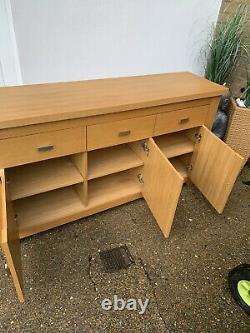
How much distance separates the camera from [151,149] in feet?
4.50

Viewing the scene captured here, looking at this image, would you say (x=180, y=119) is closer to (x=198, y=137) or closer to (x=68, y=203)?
(x=198, y=137)

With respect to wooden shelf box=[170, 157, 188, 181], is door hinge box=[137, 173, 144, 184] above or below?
above

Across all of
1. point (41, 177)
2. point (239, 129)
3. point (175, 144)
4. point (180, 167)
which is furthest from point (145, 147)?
point (239, 129)

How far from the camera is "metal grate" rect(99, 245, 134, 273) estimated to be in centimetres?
126

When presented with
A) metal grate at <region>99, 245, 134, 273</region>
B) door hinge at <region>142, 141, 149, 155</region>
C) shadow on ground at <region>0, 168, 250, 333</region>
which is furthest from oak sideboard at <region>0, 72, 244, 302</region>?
metal grate at <region>99, 245, 134, 273</region>

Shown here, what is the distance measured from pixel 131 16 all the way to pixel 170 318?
1.71m

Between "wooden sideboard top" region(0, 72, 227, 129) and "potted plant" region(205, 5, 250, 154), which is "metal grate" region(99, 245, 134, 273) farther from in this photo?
"potted plant" region(205, 5, 250, 154)

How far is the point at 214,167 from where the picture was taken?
1.45 m

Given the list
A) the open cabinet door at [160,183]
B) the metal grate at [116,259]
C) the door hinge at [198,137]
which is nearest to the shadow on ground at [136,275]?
the metal grate at [116,259]

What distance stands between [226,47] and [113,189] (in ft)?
4.28

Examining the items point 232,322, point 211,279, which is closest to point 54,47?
point 211,279

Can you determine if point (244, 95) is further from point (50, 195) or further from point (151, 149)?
point (50, 195)

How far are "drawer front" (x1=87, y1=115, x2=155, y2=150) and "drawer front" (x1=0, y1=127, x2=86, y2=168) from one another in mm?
50

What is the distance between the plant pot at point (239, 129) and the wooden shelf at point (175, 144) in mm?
429
